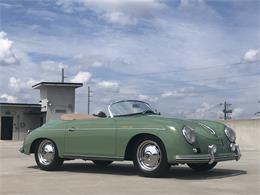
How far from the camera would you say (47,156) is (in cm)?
1088

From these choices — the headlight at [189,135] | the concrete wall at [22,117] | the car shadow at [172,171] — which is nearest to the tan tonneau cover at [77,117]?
the car shadow at [172,171]

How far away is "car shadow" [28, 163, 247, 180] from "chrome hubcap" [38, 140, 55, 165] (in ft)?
1.16

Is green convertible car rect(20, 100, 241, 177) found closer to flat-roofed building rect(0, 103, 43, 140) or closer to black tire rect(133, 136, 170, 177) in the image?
black tire rect(133, 136, 170, 177)

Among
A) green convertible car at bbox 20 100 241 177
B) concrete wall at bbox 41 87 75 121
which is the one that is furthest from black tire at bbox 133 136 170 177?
concrete wall at bbox 41 87 75 121

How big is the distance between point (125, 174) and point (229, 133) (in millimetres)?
2147

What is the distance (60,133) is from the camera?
10672mm

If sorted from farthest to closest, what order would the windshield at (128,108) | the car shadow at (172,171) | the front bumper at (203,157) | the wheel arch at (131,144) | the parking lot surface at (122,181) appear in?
1. the windshield at (128,108)
2. the car shadow at (172,171)
3. the wheel arch at (131,144)
4. the front bumper at (203,157)
5. the parking lot surface at (122,181)

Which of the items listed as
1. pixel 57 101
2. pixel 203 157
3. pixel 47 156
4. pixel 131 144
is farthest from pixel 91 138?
pixel 57 101

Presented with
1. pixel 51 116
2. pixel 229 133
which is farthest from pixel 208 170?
pixel 51 116

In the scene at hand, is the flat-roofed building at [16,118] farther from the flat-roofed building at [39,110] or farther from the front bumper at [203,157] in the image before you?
the front bumper at [203,157]

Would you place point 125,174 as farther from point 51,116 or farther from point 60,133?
point 51,116

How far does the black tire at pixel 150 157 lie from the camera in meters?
9.04

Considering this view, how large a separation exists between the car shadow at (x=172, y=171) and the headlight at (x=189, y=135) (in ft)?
2.45

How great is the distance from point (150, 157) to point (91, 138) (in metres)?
1.41
